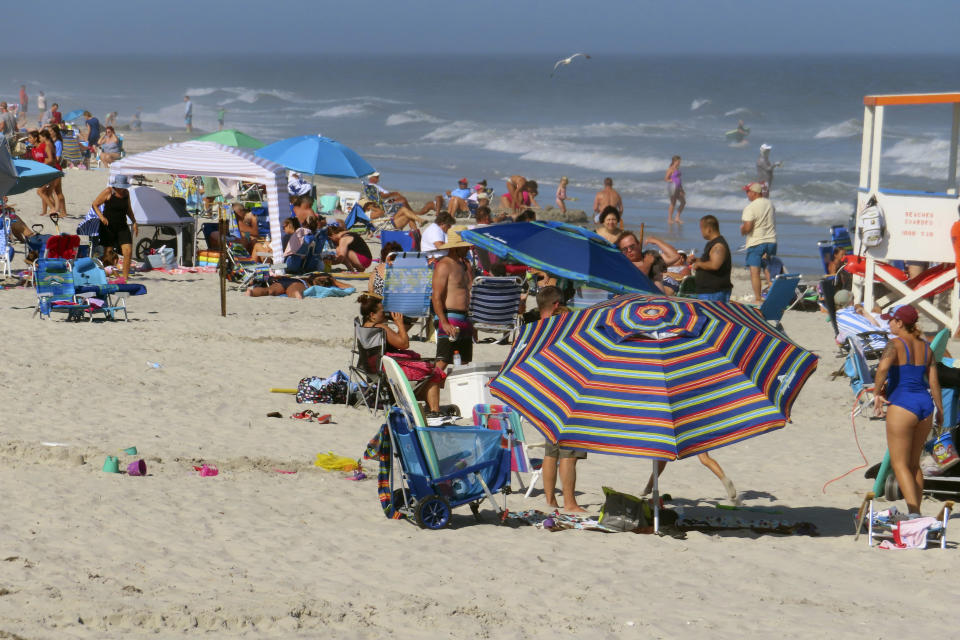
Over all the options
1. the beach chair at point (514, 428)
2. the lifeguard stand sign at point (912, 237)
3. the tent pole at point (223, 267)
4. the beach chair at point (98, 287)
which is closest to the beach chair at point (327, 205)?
the tent pole at point (223, 267)

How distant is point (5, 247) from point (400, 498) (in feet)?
30.3

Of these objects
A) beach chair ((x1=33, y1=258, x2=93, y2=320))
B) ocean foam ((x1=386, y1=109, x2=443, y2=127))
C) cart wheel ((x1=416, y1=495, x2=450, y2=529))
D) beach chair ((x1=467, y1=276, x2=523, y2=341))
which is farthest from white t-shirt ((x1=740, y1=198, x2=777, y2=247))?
ocean foam ((x1=386, y1=109, x2=443, y2=127))

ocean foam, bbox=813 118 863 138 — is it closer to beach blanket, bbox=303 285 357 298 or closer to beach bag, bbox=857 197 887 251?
beach bag, bbox=857 197 887 251

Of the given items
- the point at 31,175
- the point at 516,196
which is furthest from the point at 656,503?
the point at 516,196

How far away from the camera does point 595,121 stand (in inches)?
2650

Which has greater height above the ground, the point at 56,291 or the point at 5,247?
the point at 5,247

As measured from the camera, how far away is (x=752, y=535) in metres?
6.31

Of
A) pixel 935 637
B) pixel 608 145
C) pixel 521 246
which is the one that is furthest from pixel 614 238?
pixel 608 145

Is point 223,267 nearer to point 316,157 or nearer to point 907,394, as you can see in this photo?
point 316,157

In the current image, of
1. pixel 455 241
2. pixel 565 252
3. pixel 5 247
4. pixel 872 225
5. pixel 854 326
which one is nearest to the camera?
pixel 565 252

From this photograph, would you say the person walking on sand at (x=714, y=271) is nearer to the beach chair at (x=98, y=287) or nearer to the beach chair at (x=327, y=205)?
the beach chair at (x=98, y=287)

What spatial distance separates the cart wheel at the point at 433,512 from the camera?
6.10m

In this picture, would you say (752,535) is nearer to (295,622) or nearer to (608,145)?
(295,622)

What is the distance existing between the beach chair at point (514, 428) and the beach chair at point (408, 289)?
3.69 meters
